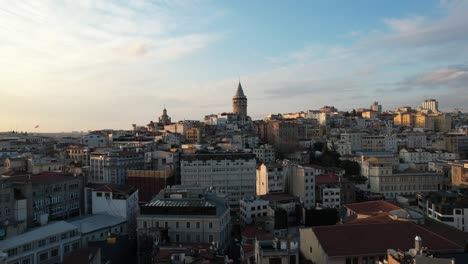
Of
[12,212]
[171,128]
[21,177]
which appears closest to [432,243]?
[12,212]

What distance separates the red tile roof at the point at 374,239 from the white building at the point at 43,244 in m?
12.7

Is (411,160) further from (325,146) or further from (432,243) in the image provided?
(432,243)

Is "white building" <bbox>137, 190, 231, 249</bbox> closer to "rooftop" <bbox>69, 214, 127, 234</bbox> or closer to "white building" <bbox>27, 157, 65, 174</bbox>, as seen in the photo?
"rooftop" <bbox>69, 214, 127, 234</bbox>

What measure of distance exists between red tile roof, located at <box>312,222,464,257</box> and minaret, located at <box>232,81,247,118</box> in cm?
7700

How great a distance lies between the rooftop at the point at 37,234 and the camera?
20.8 metres

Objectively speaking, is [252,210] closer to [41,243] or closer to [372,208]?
[372,208]

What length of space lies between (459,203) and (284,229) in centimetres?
1027

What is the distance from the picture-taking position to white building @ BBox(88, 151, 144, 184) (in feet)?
129

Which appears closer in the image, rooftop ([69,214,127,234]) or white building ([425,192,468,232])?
rooftop ([69,214,127,234])

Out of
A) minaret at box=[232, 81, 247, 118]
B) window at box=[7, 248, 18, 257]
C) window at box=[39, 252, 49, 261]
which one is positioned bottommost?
window at box=[39, 252, 49, 261]

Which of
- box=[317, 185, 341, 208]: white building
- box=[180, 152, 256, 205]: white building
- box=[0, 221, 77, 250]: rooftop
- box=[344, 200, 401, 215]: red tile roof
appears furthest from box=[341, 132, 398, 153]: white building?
box=[0, 221, 77, 250]: rooftop

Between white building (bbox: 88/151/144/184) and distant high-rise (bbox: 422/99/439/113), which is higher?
distant high-rise (bbox: 422/99/439/113)

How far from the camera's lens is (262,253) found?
16156 millimetres

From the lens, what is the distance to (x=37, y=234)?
22.4 meters
